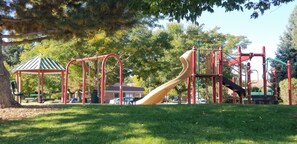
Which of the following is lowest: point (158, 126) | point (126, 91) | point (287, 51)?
point (158, 126)

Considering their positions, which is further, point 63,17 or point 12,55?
point 12,55

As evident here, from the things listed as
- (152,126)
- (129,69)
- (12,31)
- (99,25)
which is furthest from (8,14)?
(129,69)

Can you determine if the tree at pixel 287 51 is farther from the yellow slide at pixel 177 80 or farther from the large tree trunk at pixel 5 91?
the large tree trunk at pixel 5 91

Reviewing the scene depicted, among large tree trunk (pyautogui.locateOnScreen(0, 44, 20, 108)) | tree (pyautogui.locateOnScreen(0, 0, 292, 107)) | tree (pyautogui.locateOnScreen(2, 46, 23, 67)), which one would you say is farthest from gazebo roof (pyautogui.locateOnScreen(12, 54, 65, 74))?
tree (pyautogui.locateOnScreen(2, 46, 23, 67))

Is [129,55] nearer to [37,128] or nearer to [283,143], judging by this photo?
[37,128]

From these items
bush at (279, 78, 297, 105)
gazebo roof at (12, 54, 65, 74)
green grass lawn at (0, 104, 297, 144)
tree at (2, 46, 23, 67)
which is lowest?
green grass lawn at (0, 104, 297, 144)

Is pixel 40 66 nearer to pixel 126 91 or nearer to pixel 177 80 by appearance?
pixel 177 80

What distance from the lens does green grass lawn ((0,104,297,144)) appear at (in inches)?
311

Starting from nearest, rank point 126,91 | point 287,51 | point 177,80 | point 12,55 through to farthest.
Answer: point 177,80 < point 287,51 < point 12,55 < point 126,91

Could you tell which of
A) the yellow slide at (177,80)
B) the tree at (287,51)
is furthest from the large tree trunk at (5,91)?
the tree at (287,51)

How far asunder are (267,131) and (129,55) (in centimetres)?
2421

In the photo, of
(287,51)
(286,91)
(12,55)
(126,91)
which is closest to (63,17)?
(286,91)

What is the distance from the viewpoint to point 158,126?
351 inches

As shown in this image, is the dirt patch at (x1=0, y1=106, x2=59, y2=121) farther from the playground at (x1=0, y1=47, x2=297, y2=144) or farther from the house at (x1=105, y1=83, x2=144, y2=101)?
the house at (x1=105, y1=83, x2=144, y2=101)
